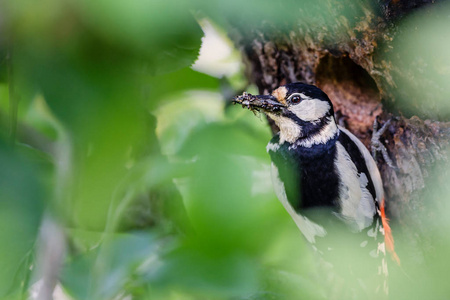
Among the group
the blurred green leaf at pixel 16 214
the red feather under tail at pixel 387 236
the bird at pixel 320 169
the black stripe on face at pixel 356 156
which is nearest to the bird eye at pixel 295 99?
the bird at pixel 320 169

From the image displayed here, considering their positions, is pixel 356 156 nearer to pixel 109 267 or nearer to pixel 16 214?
pixel 109 267

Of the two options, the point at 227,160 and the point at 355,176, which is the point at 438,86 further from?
the point at 227,160

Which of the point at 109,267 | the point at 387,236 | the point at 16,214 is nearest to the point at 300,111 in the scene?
the point at 387,236

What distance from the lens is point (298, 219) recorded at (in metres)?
1.14

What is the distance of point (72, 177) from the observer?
89cm

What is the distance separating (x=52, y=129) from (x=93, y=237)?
0.89ft

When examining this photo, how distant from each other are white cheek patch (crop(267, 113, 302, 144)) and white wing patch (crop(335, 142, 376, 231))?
0.36 ft

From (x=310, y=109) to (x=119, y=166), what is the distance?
1.77 feet

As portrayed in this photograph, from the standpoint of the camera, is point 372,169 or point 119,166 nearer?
point 119,166

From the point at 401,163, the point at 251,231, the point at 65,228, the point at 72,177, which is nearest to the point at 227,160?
the point at 251,231

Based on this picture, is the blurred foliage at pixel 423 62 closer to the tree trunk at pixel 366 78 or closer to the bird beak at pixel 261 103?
the tree trunk at pixel 366 78

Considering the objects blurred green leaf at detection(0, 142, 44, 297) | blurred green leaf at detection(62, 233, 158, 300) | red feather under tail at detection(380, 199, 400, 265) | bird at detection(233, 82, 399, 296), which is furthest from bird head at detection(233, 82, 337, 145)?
blurred green leaf at detection(0, 142, 44, 297)

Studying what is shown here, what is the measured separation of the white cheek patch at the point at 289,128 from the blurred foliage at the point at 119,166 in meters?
0.16

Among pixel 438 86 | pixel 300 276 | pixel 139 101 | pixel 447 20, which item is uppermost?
pixel 447 20
